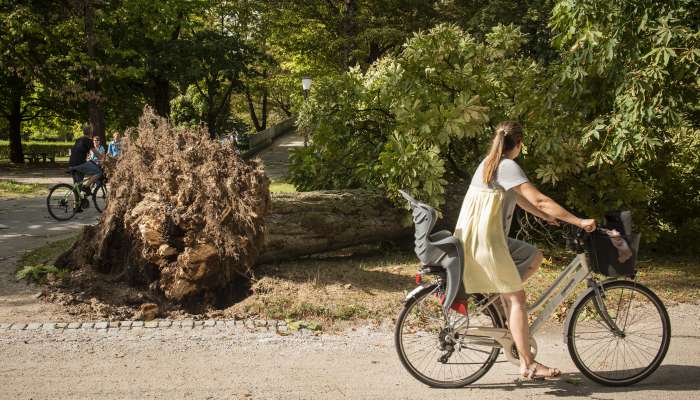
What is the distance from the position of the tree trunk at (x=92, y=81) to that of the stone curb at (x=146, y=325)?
1786 cm

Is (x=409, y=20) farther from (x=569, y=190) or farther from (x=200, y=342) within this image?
(x=200, y=342)

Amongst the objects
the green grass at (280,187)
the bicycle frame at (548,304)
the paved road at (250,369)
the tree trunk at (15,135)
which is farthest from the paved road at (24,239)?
the tree trunk at (15,135)

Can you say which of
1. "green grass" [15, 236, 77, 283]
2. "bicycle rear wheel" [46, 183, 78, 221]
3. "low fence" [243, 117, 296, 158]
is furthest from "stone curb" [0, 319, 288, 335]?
"low fence" [243, 117, 296, 158]

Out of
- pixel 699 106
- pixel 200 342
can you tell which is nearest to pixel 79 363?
pixel 200 342

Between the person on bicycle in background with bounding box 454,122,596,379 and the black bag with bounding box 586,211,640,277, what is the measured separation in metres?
0.13

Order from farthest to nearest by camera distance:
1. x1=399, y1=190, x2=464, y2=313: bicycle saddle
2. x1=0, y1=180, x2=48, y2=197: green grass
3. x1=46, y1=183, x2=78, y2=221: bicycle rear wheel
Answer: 1. x1=0, y1=180, x2=48, y2=197: green grass
2. x1=46, y1=183, x2=78, y2=221: bicycle rear wheel
3. x1=399, y1=190, x2=464, y2=313: bicycle saddle

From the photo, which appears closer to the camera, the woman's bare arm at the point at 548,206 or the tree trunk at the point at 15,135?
the woman's bare arm at the point at 548,206

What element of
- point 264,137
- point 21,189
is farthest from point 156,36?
point 264,137

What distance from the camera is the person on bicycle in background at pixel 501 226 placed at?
13.9 feet

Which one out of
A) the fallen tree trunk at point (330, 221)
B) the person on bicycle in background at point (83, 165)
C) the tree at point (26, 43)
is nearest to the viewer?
the fallen tree trunk at point (330, 221)

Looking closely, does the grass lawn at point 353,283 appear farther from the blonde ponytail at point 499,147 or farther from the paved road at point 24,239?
the blonde ponytail at point 499,147

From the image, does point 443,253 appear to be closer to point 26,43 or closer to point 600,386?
point 600,386

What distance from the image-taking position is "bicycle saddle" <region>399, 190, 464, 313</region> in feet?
13.8

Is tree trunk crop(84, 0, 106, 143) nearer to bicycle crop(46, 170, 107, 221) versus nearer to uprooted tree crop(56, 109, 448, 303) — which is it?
bicycle crop(46, 170, 107, 221)
